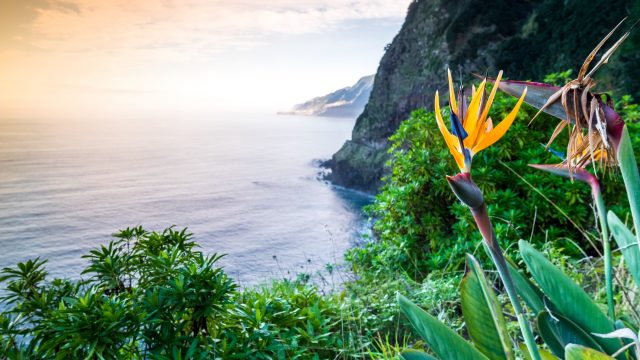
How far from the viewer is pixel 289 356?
179 centimetres

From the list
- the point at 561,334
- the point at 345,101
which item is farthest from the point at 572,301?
the point at 345,101

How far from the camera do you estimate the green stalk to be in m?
0.65

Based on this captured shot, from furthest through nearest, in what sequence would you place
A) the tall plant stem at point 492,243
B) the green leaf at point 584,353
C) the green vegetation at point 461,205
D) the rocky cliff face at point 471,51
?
the rocky cliff face at point 471,51 < the green vegetation at point 461,205 < the green leaf at point 584,353 < the tall plant stem at point 492,243

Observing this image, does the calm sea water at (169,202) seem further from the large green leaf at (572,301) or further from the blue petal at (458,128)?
the blue petal at (458,128)

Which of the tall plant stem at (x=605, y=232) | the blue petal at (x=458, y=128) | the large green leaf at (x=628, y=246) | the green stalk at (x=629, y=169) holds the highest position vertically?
the blue petal at (x=458, y=128)

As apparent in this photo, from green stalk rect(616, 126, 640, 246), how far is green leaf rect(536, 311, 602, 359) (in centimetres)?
51

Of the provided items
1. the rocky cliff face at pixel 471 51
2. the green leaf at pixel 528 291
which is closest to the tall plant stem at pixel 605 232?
the green leaf at pixel 528 291

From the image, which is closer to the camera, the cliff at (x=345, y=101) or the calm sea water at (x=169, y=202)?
the calm sea water at (x=169, y=202)

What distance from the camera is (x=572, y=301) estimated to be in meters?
1.15

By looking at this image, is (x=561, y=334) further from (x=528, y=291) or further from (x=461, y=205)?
(x=461, y=205)

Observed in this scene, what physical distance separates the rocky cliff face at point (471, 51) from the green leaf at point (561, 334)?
62.6ft

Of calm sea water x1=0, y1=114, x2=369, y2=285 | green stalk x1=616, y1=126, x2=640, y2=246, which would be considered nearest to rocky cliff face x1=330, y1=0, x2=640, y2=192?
calm sea water x1=0, y1=114, x2=369, y2=285

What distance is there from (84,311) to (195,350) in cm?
40

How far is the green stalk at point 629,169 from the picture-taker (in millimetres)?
649
